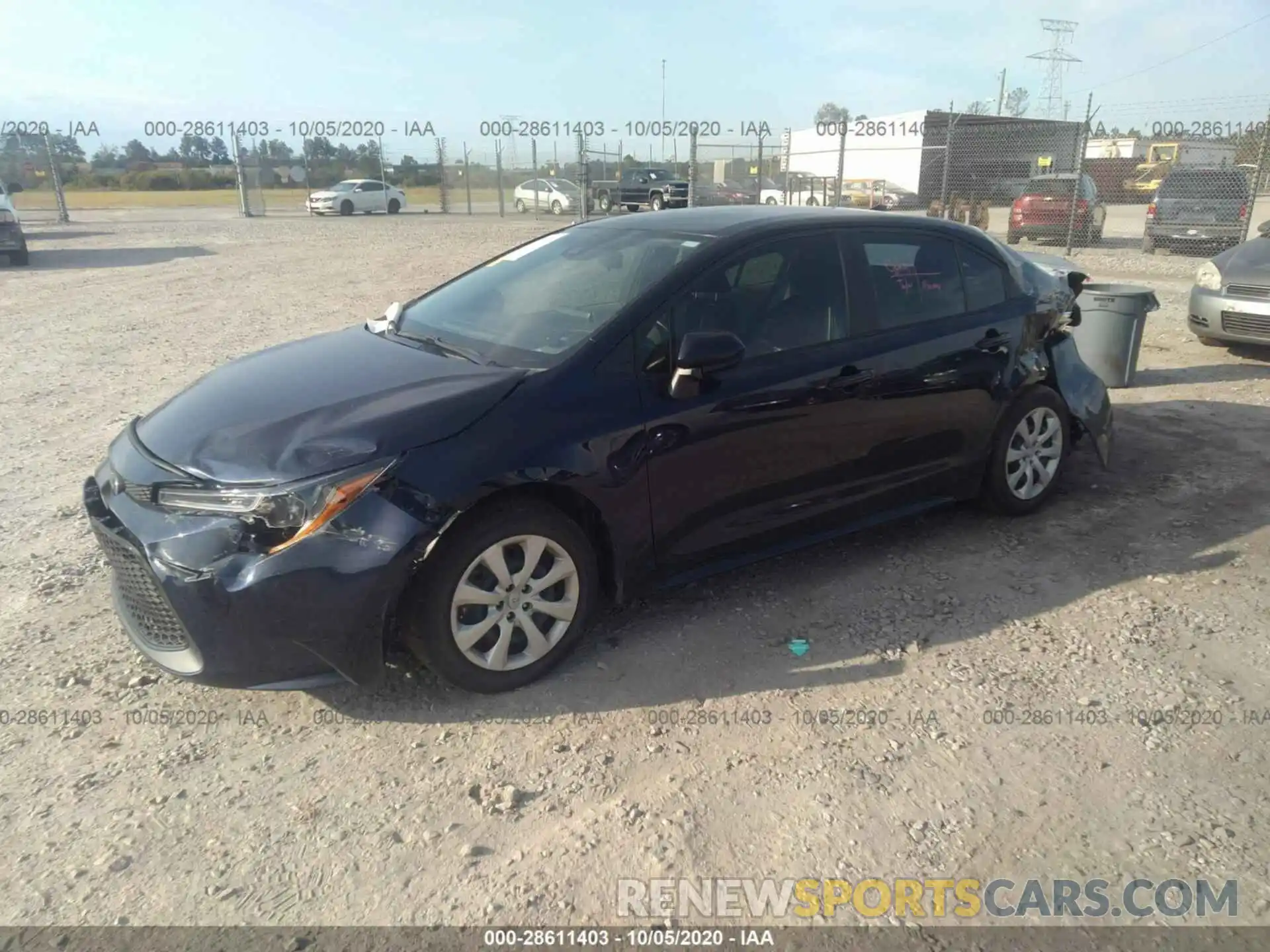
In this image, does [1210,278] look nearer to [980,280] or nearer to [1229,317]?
[1229,317]

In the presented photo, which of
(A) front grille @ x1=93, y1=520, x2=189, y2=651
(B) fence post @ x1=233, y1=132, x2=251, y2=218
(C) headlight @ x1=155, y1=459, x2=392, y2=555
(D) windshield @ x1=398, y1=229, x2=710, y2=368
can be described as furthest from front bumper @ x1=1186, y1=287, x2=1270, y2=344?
(B) fence post @ x1=233, y1=132, x2=251, y2=218

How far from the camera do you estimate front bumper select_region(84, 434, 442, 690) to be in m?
2.83

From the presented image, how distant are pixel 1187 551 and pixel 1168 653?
1.17m

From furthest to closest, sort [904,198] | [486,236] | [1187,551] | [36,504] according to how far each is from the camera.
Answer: [904,198] < [486,236] < [36,504] < [1187,551]

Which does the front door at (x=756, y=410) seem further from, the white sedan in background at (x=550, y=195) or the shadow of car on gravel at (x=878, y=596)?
the white sedan in background at (x=550, y=195)

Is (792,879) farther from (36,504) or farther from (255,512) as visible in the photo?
(36,504)

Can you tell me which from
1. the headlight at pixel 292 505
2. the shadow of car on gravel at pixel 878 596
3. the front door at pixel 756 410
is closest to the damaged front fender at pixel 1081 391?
the shadow of car on gravel at pixel 878 596

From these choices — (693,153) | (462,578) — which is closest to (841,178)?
(693,153)

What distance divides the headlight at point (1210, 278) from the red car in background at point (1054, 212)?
9.29 metres

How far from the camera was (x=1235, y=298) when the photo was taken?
8211 mm

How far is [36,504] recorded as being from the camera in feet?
15.9

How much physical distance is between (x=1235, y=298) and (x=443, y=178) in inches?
1227

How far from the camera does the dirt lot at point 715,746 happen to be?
251cm

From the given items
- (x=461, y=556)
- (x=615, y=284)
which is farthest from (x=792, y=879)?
(x=615, y=284)
